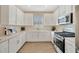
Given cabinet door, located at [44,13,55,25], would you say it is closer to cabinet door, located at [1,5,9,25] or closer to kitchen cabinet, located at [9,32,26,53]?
kitchen cabinet, located at [9,32,26,53]

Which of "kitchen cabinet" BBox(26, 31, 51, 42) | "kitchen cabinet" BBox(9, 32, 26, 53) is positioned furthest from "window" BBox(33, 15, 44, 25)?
"kitchen cabinet" BBox(9, 32, 26, 53)

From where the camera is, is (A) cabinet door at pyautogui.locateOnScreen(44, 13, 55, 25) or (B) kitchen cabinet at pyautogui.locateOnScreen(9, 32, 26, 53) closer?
(B) kitchen cabinet at pyautogui.locateOnScreen(9, 32, 26, 53)

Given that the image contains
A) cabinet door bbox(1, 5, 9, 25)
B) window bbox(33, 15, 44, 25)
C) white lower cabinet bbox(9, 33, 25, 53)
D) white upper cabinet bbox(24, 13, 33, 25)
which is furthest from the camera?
window bbox(33, 15, 44, 25)

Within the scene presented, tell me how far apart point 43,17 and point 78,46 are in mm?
7807

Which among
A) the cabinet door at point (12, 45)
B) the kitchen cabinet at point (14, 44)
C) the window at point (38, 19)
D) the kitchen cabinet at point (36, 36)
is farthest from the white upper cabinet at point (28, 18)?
the cabinet door at point (12, 45)

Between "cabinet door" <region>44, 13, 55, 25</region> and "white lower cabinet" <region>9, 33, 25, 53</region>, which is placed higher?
"cabinet door" <region>44, 13, 55, 25</region>

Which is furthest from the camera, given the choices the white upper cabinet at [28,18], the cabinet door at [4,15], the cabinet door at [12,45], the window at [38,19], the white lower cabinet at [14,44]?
the window at [38,19]

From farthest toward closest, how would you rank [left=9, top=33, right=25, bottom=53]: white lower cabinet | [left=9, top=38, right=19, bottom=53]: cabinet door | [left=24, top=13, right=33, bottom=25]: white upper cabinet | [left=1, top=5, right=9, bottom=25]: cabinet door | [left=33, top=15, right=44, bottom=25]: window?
[left=33, top=15, right=44, bottom=25]: window < [left=24, top=13, right=33, bottom=25]: white upper cabinet < [left=1, top=5, right=9, bottom=25]: cabinet door < [left=9, top=33, right=25, bottom=53]: white lower cabinet < [left=9, top=38, right=19, bottom=53]: cabinet door

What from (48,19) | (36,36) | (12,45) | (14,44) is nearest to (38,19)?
(48,19)

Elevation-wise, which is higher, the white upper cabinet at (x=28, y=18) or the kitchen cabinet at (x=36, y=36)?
the white upper cabinet at (x=28, y=18)

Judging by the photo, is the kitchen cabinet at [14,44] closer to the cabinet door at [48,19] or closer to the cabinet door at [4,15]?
the cabinet door at [4,15]

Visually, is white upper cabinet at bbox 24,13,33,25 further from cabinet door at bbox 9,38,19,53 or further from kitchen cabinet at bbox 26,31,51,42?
cabinet door at bbox 9,38,19,53
